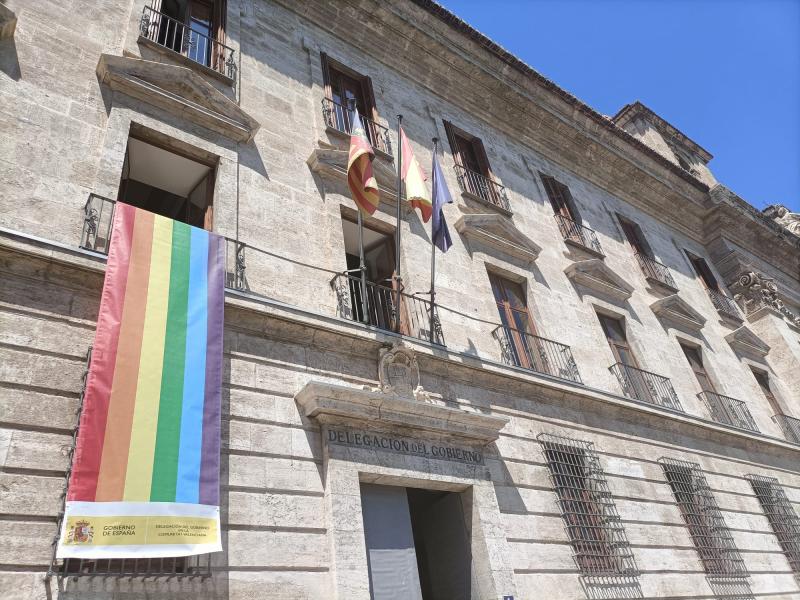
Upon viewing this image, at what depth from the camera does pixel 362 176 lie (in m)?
8.33

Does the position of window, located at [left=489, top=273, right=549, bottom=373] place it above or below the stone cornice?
below

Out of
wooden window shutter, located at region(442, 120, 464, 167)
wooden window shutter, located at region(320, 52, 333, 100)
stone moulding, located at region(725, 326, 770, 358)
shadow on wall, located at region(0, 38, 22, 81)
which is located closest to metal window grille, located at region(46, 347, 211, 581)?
shadow on wall, located at region(0, 38, 22, 81)

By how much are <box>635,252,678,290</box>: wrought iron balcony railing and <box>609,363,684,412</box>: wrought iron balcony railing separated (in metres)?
3.52

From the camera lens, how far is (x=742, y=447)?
1307cm

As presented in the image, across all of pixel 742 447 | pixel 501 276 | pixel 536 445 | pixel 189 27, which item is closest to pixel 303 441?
pixel 536 445

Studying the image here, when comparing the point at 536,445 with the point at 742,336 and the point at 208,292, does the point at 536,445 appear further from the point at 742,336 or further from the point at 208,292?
the point at 742,336

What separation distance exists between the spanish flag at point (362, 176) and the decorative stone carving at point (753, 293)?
15160 mm

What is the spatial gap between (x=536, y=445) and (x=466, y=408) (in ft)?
4.48

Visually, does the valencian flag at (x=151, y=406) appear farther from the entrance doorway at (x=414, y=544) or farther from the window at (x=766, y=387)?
the window at (x=766, y=387)

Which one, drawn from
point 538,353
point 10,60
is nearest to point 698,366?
point 538,353

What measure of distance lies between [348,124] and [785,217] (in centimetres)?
2304

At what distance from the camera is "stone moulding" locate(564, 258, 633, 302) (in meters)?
12.7

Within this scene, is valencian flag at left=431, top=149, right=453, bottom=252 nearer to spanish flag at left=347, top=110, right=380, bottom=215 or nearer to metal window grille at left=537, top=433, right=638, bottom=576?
spanish flag at left=347, top=110, right=380, bottom=215

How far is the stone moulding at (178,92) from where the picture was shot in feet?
25.6
